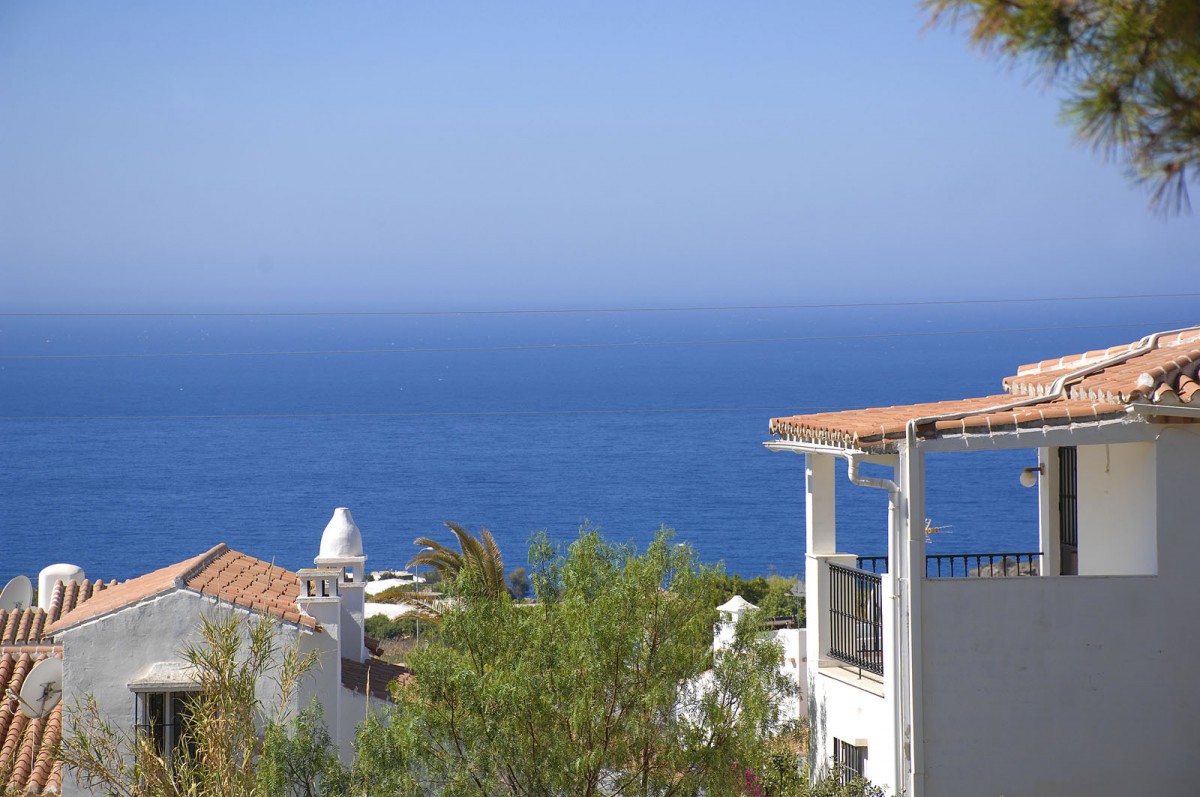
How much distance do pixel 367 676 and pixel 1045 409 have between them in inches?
327

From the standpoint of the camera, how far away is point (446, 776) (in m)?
8.80

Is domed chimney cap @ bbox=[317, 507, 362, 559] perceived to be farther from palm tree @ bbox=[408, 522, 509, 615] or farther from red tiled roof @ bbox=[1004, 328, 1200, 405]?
red tiled roof @ bbox=[1004, 328, 1200, 405]

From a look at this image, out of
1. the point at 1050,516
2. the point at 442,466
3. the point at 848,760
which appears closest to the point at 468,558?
the point at 848,760

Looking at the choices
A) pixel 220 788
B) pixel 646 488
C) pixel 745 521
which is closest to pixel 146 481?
pixel 646 488

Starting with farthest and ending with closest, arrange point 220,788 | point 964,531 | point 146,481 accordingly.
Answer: point 146,481
point 964,531
point 220,788

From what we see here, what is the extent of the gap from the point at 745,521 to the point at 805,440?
76.0 meters

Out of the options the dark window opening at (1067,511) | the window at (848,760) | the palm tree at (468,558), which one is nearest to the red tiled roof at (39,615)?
the palm tree at (468,558)

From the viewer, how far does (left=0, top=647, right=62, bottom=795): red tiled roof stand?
13336mm

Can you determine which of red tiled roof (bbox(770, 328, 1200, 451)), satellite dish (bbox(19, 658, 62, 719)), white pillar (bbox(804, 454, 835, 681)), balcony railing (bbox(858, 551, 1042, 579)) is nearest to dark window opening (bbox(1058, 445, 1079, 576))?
balcony railing (bbox(858, 551, 1042, 579))

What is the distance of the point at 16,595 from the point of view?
20906mm

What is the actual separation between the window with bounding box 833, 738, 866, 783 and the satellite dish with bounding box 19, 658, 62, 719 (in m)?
8.23

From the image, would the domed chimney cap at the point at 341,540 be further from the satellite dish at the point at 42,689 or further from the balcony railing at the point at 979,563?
the balcony railing at the point at 979,563

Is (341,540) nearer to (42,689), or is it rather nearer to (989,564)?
(42,689)

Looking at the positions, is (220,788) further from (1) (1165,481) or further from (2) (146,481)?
(2) (146,481)
